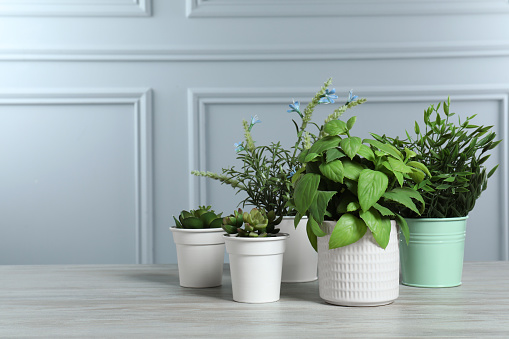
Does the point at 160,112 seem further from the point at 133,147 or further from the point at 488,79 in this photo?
the point at 488,79

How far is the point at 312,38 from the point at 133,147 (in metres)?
0.71

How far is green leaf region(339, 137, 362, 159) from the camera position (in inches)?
25.8

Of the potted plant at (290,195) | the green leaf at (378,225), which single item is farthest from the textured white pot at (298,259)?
the green leaf at (378,225)

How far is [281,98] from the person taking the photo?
178 cm

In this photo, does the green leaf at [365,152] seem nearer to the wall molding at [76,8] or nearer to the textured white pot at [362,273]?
the textured white pot at [362,273]

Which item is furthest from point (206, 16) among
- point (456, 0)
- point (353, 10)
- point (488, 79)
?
point (488, 79)

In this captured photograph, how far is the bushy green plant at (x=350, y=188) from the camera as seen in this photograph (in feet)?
2.16

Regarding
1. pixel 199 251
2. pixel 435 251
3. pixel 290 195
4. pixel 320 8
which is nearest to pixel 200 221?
pixel 199 251

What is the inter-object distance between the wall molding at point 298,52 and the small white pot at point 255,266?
45.6 inches

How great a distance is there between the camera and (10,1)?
1.74 meters

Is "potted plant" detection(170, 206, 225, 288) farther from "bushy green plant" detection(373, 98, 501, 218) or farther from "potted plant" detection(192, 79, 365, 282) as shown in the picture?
"bushy green plant" detection(373, 98, 501, 218)

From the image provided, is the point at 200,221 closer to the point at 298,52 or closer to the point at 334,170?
the point at 334,170

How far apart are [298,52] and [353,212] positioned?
119 centimetres

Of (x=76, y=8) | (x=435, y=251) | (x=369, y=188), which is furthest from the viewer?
(x=76, y=8)
